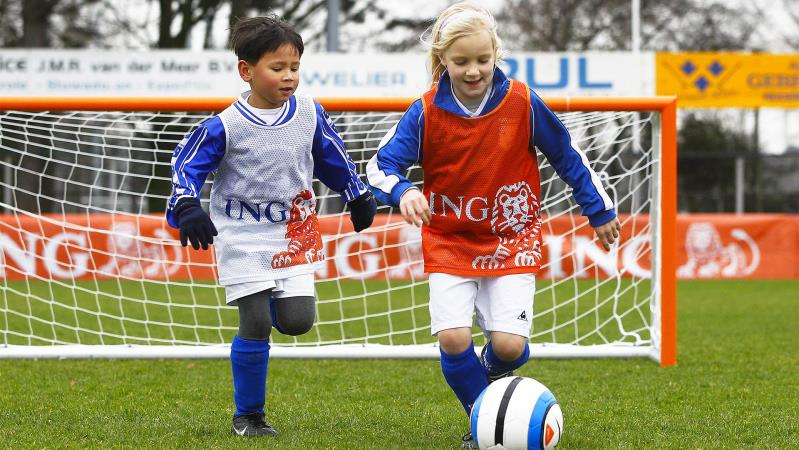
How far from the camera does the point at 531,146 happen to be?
3590mm

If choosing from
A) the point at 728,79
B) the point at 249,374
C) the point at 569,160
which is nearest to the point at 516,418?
the point at 569,160

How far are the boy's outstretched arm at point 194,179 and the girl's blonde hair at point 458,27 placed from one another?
759mm

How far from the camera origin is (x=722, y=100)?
16047mm

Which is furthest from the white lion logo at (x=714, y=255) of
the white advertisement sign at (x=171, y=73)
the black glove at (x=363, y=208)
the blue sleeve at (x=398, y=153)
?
the blue sleeve at (x=398, y=153)

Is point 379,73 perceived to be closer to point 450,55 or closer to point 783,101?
point 783,101

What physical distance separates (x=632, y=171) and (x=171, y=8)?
51.3ft

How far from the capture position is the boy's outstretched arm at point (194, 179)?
339 centimetres

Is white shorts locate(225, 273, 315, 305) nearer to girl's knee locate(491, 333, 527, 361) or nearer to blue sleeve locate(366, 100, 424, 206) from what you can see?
blue sleeve locate(366, 100, 424, 206)

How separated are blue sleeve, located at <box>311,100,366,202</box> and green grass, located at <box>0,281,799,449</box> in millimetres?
863

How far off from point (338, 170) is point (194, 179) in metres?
0.55

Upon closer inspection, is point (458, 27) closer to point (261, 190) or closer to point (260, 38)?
point (260, 38)

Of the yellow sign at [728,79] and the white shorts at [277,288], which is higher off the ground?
the yellow sign at [728,79]

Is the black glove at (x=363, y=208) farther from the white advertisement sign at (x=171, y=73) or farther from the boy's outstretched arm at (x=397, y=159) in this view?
the white advertisement sign at (x=171, y=73)

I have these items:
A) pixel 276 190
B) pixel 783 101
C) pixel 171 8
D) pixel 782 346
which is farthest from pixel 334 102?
pixel 171 8
